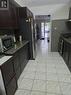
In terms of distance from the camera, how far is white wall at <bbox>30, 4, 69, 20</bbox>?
4434 millimetres

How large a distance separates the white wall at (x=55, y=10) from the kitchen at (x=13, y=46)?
171cm

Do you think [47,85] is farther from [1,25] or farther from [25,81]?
[1,25]

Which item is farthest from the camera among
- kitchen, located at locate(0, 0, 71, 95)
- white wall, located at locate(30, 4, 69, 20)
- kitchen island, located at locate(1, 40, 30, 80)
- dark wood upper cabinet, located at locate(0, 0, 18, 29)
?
white wall, located at locate(30, 4, 69, 20)

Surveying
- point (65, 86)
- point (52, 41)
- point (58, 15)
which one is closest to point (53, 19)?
point (58, 15)

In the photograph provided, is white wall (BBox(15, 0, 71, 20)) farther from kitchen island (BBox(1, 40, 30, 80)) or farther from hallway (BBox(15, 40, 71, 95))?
hallway (BBox(15, 40, 71, 95))

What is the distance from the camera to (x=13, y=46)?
8.61 feet

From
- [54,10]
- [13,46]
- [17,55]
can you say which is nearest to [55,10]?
[54,10]

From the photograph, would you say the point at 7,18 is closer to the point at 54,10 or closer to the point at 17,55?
the point at 17,55

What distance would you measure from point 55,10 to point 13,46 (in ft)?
10.8

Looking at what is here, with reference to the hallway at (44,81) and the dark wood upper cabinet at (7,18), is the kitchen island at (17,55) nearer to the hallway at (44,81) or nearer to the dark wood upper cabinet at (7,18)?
the hallway at (44,81)

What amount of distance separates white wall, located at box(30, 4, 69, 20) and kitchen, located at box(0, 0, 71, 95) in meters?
1.71

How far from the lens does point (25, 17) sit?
321cm

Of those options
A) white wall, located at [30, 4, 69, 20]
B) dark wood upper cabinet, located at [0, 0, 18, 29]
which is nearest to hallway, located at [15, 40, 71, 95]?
dark wood upper cabinet, located at [0, 0, 18, 29]

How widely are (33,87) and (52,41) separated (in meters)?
3.38
